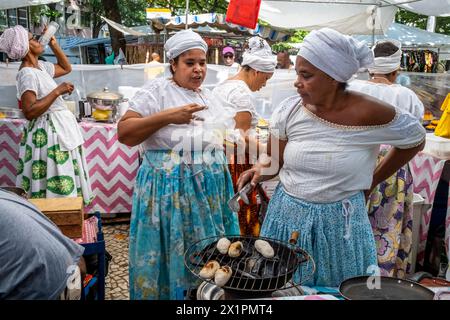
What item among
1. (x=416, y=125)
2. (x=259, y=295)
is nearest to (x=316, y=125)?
(x=416, y=125)

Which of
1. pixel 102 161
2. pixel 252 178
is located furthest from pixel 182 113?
pixel 102 161

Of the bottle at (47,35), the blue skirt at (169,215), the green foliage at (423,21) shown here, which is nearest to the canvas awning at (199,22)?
the bottle at (47,35)

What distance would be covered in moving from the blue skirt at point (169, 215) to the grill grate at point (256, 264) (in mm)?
737

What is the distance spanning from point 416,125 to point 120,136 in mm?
1592

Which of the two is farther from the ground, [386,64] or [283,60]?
[386,64]

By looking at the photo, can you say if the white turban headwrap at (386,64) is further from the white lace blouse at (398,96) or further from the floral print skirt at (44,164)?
the floral print skirt at (44,164)

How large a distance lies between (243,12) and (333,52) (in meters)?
3.78

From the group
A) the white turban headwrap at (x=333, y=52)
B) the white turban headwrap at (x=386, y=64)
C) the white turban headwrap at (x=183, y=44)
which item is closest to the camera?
the white turban headwrap at (x=333, y=52)

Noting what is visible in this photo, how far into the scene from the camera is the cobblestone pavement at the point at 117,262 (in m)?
3.60

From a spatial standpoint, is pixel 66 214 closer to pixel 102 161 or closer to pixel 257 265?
pixel 257 265

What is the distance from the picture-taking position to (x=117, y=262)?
4.22 meters

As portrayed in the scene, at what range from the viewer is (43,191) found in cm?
413

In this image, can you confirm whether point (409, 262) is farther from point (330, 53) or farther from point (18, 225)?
point (18, 225)

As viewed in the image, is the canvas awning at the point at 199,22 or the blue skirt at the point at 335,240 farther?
the canvas awning at the point at 199,22
